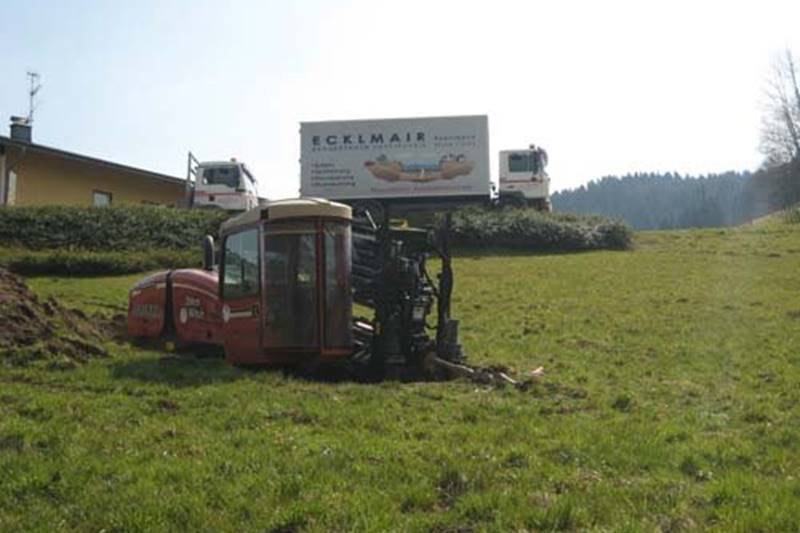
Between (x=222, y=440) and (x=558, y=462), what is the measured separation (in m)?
2.83

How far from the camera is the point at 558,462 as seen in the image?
765cm

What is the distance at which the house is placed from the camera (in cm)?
3784

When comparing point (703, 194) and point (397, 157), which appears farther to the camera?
point (703, 194)

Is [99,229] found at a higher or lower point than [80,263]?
higher

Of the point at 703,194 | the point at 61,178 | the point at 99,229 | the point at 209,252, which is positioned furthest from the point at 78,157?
the point at 703,194

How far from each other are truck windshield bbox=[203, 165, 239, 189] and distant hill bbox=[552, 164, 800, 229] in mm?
61826

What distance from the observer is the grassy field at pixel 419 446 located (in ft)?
20.2

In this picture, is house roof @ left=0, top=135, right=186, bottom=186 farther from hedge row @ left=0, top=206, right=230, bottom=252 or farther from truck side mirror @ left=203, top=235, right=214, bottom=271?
truck side mirror @ left=203, top=235, right=214, bottom=271

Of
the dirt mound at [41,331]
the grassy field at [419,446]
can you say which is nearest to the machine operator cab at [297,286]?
the grassy field at [419,446]

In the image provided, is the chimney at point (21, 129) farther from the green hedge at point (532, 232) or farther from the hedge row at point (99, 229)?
the green hedge at point (532, 232)

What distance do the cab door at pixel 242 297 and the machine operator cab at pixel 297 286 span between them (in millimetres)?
16

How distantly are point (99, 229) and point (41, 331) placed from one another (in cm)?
1758

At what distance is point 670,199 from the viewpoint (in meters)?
136

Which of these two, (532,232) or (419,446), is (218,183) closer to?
(532,232)
